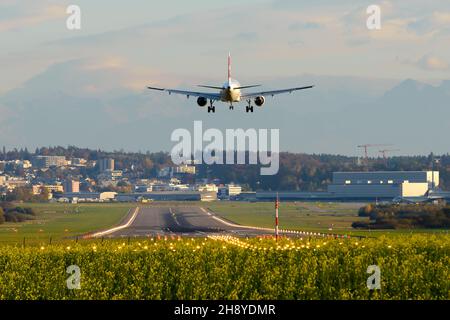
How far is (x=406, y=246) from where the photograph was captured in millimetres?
73500

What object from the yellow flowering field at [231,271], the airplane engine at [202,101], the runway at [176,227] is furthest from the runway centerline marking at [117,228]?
the yellow flowering field at [231,271]

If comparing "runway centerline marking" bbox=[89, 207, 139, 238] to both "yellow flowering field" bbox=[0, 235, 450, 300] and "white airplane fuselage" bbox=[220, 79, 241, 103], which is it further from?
"yellow flowering field" bbox=[0, 235, 450, 300]

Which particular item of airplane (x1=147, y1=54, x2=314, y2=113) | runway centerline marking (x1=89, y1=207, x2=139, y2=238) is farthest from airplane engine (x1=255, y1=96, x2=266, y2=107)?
runway centerline marking (x1=89, y1=207, x2=139, y2=238)

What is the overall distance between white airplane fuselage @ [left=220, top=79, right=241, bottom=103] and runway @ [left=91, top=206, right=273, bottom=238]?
24302 millimetres

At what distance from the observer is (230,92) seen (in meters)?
101

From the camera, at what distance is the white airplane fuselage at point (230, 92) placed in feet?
332

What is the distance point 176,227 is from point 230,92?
4702 cm

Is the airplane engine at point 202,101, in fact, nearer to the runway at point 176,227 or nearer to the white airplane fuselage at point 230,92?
the white airplane fuselage at point 230,92

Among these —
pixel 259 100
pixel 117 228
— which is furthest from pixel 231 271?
pixel 117 228

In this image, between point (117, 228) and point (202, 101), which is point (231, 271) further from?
point (117, 228)

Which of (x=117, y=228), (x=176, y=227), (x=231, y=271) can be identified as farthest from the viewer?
(x=117, y=228)
